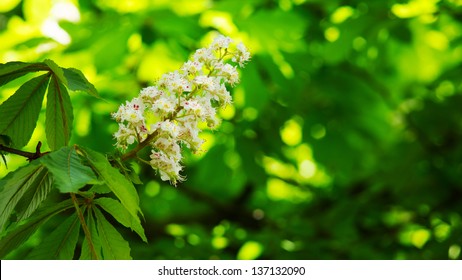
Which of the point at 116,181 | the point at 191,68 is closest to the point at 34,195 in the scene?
the point at 116,181

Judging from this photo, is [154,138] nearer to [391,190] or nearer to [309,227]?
[309,227]

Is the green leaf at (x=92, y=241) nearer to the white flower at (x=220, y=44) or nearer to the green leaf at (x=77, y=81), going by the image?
the green leaf at (x=77, y=81)

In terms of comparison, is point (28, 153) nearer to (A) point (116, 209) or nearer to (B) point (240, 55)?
(A) point (116, 209)

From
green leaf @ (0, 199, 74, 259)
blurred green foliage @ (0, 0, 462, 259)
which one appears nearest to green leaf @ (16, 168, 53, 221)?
green leaf @ (0, 199, 74, 259)

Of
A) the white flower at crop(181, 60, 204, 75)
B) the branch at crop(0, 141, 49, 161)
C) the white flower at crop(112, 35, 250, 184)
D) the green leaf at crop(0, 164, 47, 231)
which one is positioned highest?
the white flower at crop(181, 60, 204, 75)

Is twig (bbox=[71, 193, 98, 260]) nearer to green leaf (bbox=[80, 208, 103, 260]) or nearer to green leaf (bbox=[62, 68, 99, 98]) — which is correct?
green leaf (bbox=[80, 208, 103, 260])

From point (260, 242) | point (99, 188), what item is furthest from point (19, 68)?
point (260, 242)
